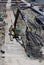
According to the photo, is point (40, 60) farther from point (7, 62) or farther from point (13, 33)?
point (13, 33)

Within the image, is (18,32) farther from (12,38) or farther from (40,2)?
(40,2)

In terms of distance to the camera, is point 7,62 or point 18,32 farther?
point 18,32

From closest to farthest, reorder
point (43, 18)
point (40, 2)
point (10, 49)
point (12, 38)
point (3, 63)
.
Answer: point (3, 63), point (10, 49), point (12, 38), point (43, 18), point (40, 2)

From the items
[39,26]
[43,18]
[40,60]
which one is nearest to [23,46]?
[40,60]

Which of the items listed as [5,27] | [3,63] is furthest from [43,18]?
[3,63]

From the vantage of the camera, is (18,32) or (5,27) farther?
(5,27)

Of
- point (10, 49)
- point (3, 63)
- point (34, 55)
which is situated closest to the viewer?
point (3, 63)

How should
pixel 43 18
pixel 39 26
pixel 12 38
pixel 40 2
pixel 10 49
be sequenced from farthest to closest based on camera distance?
pixel 40 2 < pixel 43 18 < pixel 39 26 < pixel 12 38 < pixel 10 49

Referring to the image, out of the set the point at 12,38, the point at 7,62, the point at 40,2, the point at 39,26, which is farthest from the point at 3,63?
the point at 40,2

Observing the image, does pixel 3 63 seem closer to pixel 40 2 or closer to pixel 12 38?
pixel 12 38

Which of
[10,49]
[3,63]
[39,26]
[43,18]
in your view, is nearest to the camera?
[3,63]
